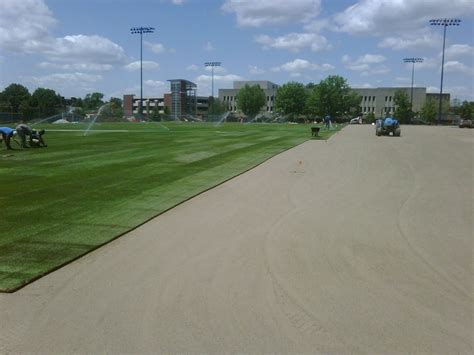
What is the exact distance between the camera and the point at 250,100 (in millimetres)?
162875

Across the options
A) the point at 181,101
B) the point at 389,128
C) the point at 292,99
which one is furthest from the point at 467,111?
the point at 389,128

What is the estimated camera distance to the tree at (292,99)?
504ft

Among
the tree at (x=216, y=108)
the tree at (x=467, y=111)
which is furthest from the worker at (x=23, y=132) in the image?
the tree at (x=216, y=108)

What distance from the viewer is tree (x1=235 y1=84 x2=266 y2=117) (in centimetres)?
16338

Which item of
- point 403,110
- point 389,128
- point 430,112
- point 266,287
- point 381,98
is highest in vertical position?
point 381,98

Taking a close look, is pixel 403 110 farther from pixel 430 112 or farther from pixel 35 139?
pixel 35 139

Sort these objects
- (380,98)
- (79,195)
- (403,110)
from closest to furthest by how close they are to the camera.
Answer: (79,195) → (403,110) → (380,98)

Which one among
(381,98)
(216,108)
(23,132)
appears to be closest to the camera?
(23,132)

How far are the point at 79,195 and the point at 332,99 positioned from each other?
14149 centimetres

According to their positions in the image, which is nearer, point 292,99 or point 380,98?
point 292,99

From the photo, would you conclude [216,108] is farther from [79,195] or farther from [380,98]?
[79,195]

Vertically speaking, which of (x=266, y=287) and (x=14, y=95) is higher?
(x=14, y=95)

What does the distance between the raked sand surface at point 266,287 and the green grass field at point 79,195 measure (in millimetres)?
493

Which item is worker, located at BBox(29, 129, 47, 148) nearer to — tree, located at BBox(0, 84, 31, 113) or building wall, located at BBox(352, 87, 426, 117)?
tree, located at BBox(0, 84, 31, 113)
